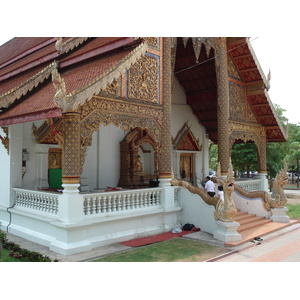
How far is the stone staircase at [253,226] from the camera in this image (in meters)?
8.91

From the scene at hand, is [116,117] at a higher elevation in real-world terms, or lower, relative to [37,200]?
higher

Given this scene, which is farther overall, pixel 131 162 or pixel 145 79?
pixel 131 162

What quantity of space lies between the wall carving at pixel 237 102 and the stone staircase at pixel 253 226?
3.68 m

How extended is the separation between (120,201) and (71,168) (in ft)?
6.15

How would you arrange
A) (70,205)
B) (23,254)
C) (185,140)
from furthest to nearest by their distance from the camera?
(185,140), (70,205), (23,254)

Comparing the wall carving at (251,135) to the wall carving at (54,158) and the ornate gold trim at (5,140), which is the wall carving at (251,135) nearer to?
the wall carving at (54,158)

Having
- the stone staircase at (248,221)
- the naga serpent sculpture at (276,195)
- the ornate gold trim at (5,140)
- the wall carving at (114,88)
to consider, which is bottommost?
the stone staircase at (248,221)

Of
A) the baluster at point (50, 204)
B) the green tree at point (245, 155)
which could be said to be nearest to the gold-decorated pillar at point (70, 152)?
the baluster at point (50, 204)

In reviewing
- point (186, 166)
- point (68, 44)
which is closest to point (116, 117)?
point (68, 44)

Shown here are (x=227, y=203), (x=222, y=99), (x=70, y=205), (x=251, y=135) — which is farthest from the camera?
(x=251, y=135)

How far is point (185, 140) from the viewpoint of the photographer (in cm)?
1395

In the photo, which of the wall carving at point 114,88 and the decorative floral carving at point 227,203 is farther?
Result: the decorative floral carving at point 227,203

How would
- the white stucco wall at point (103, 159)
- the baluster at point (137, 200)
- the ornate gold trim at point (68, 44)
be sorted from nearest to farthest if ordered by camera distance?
1. the baluster at point (137, 200)
2. the ornate gold trim at point (68, 44)
3. the white stucco wall at point (103, 159)

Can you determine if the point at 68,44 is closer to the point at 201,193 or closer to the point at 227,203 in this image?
the point at 201,193
